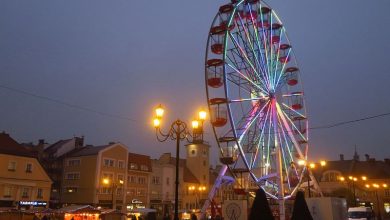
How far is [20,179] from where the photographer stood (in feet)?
183

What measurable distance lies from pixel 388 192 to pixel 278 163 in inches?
2174

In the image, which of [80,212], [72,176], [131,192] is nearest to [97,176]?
[72,176]

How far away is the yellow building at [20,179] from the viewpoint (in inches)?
2124

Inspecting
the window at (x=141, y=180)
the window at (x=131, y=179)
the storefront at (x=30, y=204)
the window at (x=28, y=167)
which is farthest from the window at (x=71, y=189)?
the window at (x=28, y=167)

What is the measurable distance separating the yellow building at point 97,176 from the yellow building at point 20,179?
317 inches

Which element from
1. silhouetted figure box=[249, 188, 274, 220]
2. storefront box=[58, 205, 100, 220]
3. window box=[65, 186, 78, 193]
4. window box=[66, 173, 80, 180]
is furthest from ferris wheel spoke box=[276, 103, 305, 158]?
window box=[65, 186, 78, 193]

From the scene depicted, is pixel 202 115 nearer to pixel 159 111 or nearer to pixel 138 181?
pixel 159 111

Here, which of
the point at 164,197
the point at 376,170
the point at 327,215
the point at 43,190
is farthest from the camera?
the point at 376,170

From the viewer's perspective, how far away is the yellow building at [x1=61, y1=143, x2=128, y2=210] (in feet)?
218

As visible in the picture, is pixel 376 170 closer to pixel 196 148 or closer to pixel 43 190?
pixel 196 148

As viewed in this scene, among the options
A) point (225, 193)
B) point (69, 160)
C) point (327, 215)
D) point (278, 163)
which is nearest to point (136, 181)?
point (69, 160)

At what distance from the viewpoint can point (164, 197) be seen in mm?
80000

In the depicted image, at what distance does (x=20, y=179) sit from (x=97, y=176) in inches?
513

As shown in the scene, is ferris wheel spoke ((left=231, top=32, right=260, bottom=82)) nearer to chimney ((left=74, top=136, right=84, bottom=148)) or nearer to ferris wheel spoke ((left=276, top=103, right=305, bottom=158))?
ferris wheel spoke ((left=276, top=103, right=305, bottom=158))
